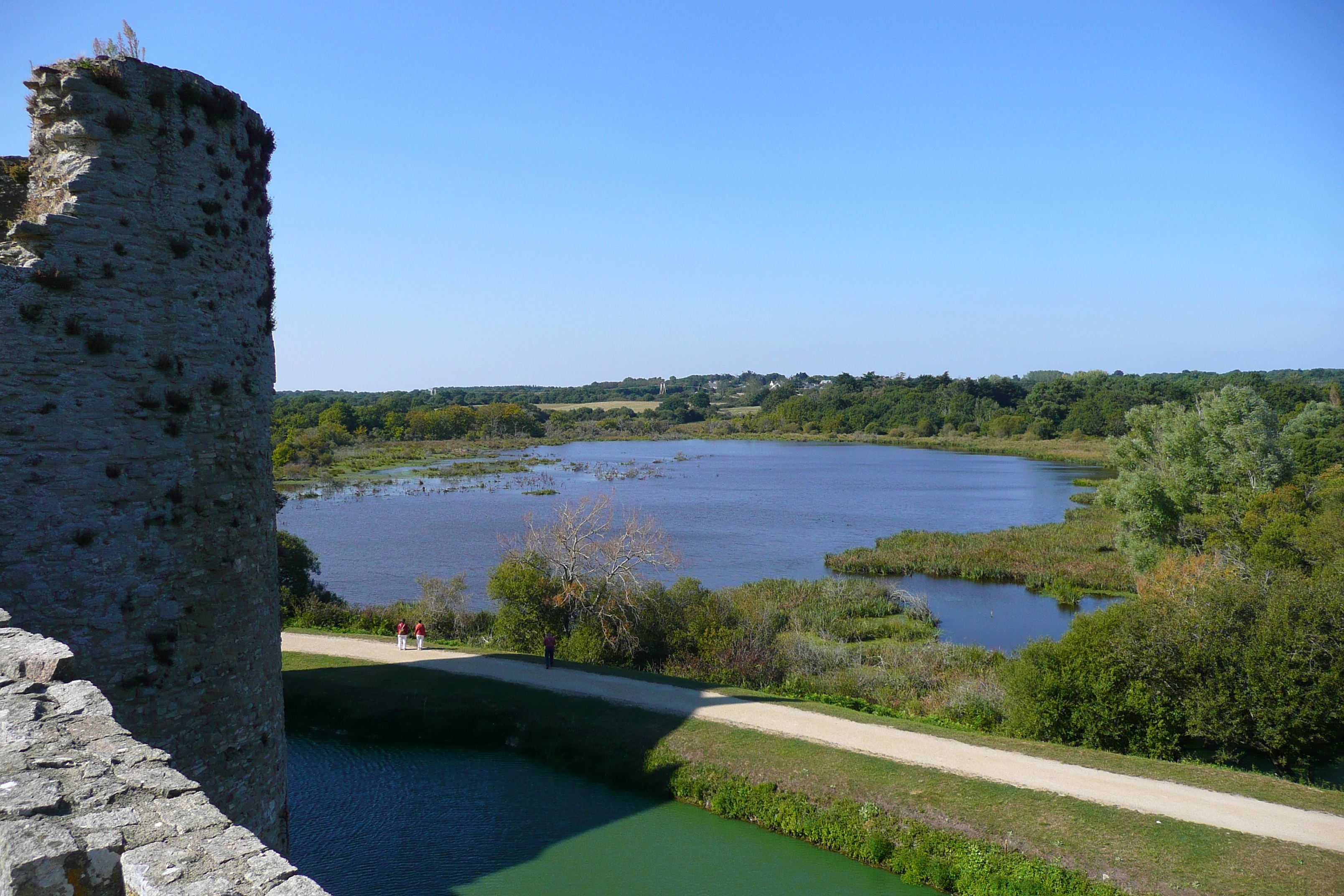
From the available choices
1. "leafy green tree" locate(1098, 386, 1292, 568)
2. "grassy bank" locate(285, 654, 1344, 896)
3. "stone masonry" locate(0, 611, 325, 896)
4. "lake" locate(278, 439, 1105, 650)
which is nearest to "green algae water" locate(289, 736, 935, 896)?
"grassy bank" locate(285, 654, 1344, 896)

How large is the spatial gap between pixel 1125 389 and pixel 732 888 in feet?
394

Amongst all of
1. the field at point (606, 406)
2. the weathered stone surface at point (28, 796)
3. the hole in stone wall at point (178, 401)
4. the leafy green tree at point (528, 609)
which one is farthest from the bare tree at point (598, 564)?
the field at point (606, 406)

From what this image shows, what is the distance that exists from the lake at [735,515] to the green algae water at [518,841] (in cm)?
1351

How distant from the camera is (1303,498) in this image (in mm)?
29234

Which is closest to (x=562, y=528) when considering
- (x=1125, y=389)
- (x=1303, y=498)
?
(x=1303, y=498)

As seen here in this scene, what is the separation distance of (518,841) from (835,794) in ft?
16.1

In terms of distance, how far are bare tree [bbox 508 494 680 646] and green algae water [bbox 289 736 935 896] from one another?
7.05m

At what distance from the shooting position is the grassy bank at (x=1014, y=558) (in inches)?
1278

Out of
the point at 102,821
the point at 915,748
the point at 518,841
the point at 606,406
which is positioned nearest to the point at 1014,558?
the point at 915,748

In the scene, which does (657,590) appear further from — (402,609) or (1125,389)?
(1125,389)

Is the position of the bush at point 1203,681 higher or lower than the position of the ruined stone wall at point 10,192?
lower

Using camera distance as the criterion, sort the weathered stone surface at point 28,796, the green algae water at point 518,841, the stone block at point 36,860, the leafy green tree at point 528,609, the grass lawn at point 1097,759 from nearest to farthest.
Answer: the stone block at point 36,860
the weathered stone surface at point 28,796
the green algae water at point 518,841
the grass lawn at point 1097,759
the leafy green tree at point 528,609

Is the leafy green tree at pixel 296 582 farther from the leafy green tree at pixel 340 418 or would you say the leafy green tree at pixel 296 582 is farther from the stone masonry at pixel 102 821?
the leafy green tree at pixel 340 418

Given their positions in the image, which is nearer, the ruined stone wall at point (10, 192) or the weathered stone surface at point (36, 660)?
the weathered stone surface at point (36, 660)
